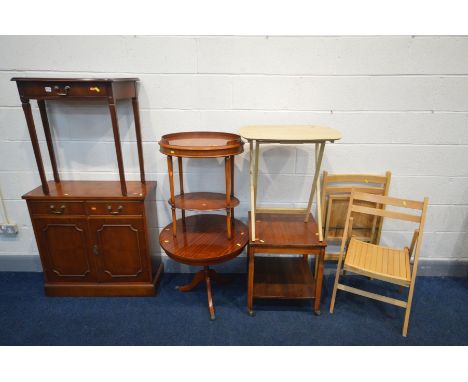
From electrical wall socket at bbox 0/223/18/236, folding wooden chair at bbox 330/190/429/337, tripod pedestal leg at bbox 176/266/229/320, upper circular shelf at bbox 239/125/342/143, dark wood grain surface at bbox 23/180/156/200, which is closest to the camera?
upper circular shelf at bbox 239/125/342/143

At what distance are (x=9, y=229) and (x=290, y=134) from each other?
2395 millimetres

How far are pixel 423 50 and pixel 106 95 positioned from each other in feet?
6.76

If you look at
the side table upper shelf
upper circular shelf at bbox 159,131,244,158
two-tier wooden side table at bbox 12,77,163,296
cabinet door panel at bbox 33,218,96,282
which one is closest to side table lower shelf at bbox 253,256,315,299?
the side table upper shelf

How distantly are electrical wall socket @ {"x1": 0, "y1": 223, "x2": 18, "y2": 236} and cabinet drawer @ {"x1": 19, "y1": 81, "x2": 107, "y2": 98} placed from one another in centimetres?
123

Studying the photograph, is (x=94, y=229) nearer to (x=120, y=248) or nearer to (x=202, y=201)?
(x=120, y=248)

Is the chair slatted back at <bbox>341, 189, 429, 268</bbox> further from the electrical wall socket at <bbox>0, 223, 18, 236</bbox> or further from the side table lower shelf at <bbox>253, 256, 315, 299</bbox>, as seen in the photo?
the electrical wall socket at <bbox>0, 223, 18, 236</bbox>

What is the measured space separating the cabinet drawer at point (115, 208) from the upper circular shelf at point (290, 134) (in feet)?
2.93

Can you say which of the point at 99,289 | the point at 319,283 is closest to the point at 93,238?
the point at 99,289

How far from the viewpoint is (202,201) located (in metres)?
2.06

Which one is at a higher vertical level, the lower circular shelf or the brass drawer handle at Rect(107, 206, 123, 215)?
the brass drawer handle at Rect(107, 206, 123, 215)

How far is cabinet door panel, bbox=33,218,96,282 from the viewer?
81.2 inches

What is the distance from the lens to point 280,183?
230cm

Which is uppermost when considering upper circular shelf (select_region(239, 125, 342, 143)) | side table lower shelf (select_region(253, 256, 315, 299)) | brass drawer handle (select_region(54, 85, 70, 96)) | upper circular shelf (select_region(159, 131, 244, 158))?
brass drawer handle (select_region(54, 85, 70, 96))

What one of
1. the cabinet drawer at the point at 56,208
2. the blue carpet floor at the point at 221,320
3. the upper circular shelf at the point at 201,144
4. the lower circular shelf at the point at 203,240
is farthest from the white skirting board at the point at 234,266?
the upper circular shelf at the point at 201,144
